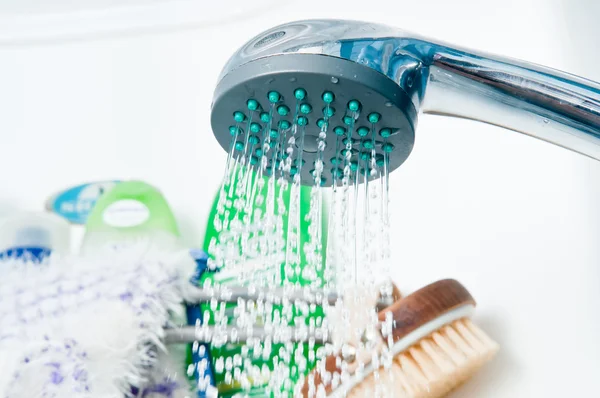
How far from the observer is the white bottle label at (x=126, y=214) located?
2.34 ft

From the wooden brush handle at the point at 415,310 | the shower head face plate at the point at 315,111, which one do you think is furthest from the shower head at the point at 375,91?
the wooden brush handle at the point at 415,310

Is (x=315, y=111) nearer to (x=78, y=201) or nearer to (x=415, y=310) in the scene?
(x=415, y=310)

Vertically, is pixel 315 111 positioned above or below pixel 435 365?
above

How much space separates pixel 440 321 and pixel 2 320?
398mm

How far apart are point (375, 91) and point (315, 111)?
0.04m

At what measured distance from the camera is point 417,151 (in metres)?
0.71

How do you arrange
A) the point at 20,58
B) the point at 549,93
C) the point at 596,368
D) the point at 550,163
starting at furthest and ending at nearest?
the point at 20,58 < the point at 550,163 < the point at 596,368 < the point at 549,93

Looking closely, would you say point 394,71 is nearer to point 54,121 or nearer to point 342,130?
point 342,130

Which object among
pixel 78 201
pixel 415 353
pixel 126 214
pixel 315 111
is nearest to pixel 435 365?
pixel 415 353

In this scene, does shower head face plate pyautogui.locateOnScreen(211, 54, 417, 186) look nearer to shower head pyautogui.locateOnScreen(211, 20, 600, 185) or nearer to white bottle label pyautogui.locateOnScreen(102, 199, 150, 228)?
shower head pyautogui.locateOnScreen(211, 20, 600, 185)

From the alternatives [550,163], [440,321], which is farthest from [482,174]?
[440,321]

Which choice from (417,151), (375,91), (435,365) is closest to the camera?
(375,91)

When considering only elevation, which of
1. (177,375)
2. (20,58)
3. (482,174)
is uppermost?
(20,58)

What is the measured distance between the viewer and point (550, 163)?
0.59 metres
